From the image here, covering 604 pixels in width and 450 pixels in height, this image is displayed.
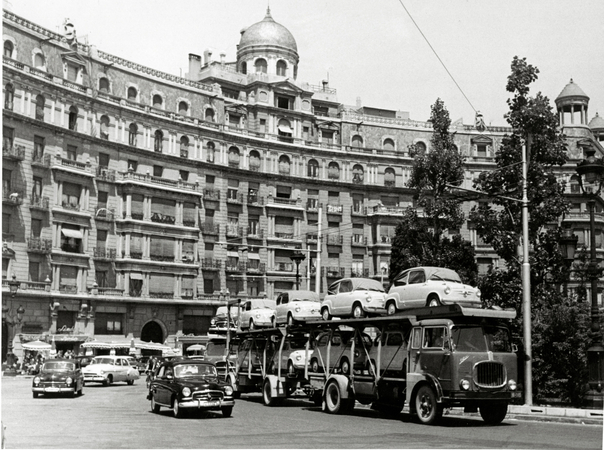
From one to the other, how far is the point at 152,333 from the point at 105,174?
47.8ft

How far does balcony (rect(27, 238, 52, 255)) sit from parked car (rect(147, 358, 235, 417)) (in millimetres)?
35357

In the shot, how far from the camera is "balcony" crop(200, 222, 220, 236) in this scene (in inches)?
2862

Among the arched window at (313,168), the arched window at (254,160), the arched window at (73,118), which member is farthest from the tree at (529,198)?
the arched window at (313,168)

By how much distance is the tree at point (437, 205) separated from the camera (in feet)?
145

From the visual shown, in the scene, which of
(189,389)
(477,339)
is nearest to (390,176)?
(189,389)

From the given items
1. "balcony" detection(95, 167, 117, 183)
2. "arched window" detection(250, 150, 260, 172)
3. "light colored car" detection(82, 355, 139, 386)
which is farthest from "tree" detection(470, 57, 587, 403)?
"arched window" detection(250, 150, 260, 172)

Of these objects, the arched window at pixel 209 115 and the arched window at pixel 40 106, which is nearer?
the arched window at pixel 40 106

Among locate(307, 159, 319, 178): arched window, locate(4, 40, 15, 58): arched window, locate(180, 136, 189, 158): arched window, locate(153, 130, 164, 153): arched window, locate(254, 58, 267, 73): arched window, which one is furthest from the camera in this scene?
locate(307, 159, 319, 178): arched window

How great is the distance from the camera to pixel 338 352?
24.3 m

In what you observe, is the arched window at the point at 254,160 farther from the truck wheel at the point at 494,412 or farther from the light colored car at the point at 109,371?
the truck wheel at the point at 494,412

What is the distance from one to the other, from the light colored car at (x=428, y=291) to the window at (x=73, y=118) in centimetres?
4441

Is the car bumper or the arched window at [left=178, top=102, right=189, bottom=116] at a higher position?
the arched window at [left=178, top=102, right=189, bottom=116]

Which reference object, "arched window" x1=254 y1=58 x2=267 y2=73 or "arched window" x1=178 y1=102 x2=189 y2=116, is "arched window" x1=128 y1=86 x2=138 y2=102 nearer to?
"arched window" x1=178 y1=102 x2=189 y2=116

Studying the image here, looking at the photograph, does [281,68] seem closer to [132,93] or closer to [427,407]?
[132,93]
